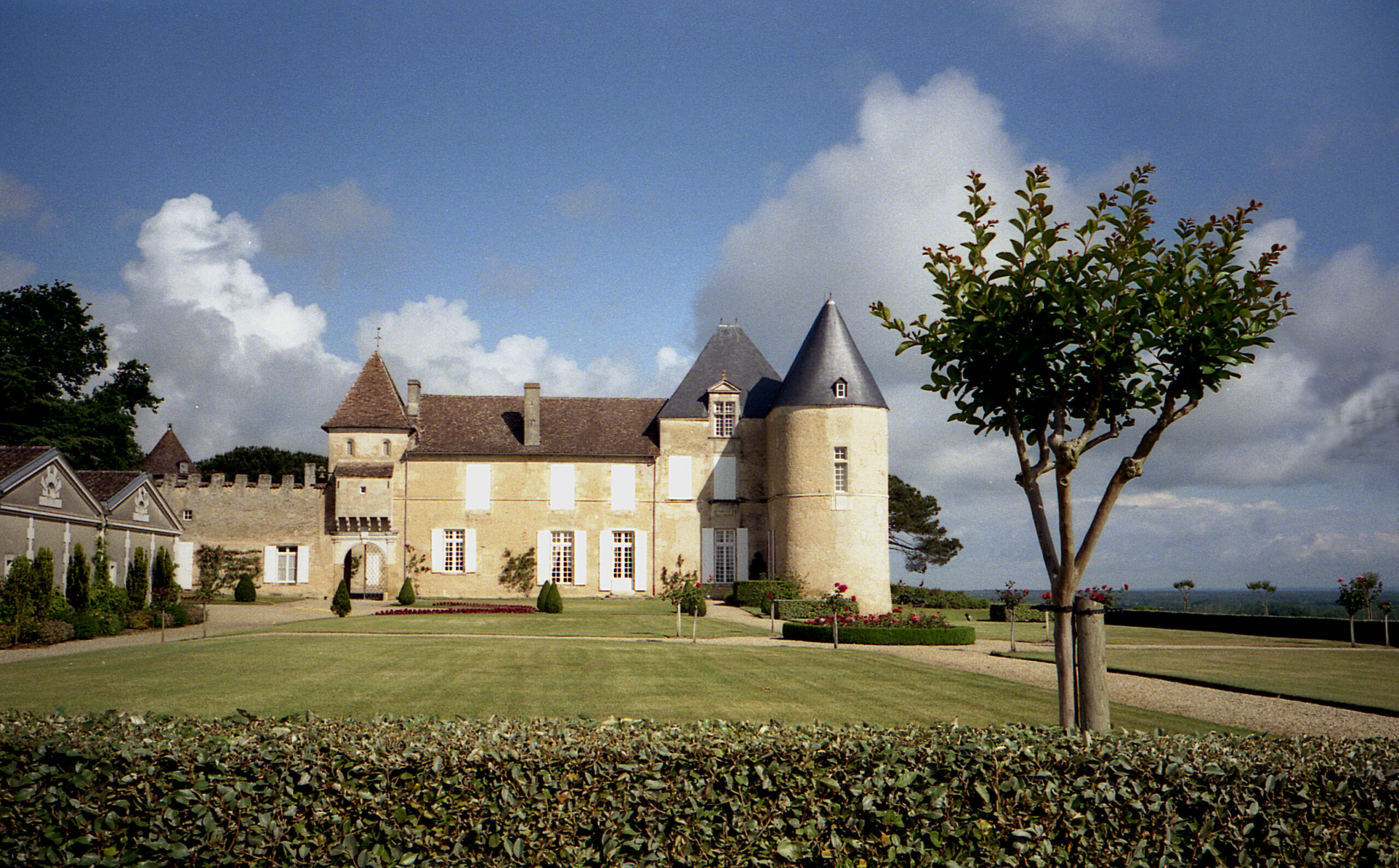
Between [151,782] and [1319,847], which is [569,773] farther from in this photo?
[1319,847]

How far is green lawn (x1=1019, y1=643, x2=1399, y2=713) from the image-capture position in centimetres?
1319

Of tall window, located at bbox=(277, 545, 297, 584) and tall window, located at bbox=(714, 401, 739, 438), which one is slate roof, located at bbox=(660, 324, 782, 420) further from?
tall window, located at bbox=(277, 545, 297, 584)

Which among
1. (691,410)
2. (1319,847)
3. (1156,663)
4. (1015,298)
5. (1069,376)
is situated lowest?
(1156,663)

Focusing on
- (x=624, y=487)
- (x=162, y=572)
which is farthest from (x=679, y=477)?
(x=162, y=572)

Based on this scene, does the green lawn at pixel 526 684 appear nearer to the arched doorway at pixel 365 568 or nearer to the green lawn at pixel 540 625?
the green lawn at pixel 540 625

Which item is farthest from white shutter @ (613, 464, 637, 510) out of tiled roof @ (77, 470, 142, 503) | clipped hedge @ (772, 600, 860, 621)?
tiled roof @ (77, 470, 142, 503)

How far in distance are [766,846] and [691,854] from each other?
350mm

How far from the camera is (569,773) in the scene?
4.32 meters

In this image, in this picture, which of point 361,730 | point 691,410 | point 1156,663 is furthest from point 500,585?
point 361,730

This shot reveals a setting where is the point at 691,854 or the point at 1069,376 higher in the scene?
the point at 1069,376

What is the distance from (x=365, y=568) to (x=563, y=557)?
7.24 m

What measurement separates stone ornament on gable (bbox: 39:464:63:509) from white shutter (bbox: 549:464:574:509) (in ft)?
50.3

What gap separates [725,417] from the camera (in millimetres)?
34656

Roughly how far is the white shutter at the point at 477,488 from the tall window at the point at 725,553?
862cm
